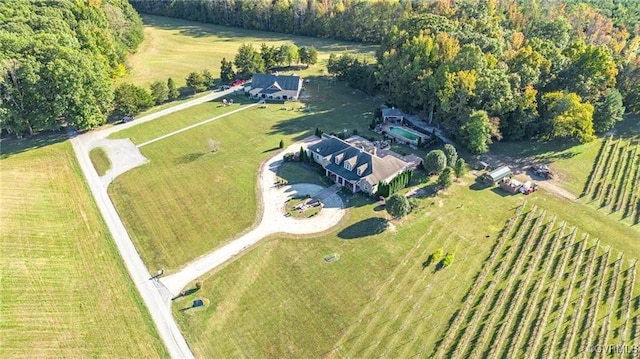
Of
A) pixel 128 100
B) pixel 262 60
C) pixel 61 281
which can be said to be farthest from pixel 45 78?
pixel 262 60

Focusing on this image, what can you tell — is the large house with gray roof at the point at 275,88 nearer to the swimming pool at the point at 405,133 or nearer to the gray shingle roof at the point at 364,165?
the swimming pool at the point at 405,133

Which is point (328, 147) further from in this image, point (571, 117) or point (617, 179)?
point (617, 179)

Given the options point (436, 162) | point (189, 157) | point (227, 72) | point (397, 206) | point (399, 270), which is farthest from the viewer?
point (227, 72)

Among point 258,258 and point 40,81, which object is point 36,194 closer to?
point 40,81

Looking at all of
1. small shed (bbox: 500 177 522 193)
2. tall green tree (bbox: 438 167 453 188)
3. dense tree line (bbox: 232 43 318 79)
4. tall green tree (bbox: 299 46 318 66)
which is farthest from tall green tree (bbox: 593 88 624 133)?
dense tree line (bbox: 232 43 318 79)

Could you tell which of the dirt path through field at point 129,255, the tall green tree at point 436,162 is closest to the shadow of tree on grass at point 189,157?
the dirt path through field at point 129,255

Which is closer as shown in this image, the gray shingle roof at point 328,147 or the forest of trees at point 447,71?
the gray shingle roof at point 328,147
